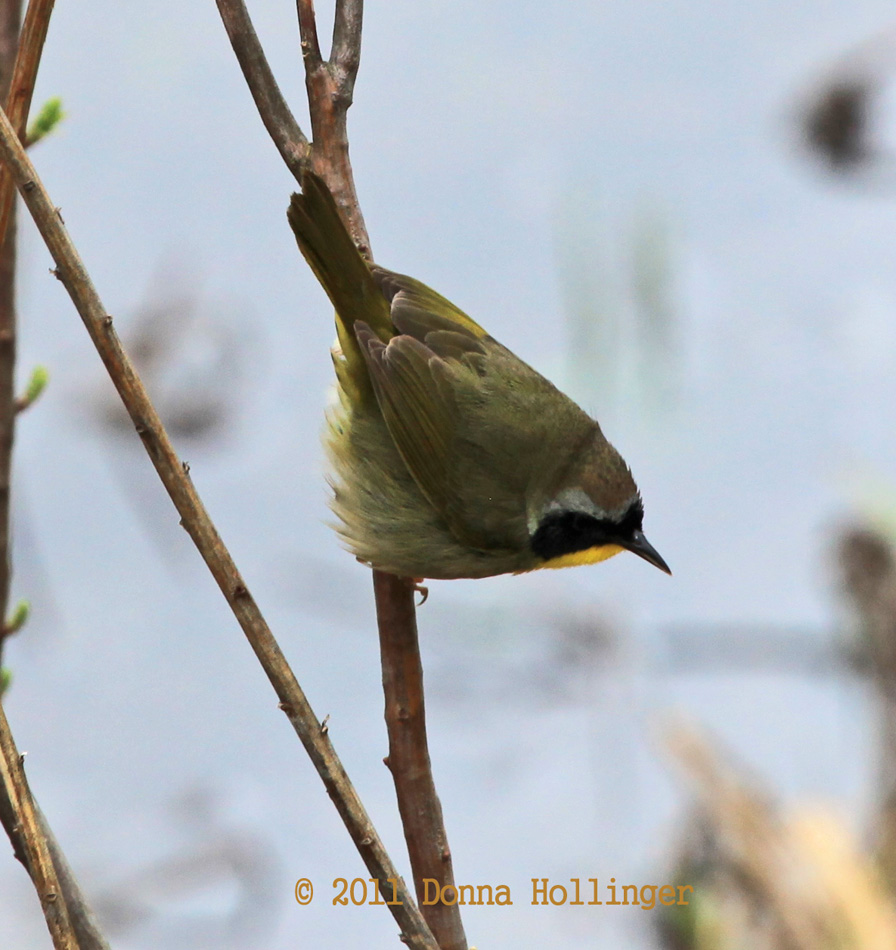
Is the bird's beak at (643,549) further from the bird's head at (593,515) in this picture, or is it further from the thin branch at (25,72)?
the thin branch at (25,72)

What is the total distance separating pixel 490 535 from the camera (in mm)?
2893

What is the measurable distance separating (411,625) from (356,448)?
97 centimetres

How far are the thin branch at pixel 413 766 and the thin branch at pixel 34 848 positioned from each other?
2.06 ft

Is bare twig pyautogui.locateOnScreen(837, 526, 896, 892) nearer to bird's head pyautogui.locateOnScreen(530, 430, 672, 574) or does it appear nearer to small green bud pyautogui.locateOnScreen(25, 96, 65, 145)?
bird's head pyautogui.locateOnScreen(530, 430, 672, 574)

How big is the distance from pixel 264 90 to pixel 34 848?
1.32 m

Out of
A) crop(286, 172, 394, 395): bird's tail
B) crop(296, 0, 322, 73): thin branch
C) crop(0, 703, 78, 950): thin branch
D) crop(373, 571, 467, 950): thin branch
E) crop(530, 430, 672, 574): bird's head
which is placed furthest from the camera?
crop(530, 430, 672, 574): bird's head

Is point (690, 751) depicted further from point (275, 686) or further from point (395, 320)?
point (395, 320)

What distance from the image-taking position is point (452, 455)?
2.93 metres

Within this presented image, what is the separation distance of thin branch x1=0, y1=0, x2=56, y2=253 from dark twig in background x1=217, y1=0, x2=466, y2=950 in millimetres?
465

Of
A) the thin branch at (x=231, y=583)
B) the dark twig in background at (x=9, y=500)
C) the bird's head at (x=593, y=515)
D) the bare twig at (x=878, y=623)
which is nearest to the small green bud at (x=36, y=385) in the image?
the dark twig in background at (x=9, y=500)

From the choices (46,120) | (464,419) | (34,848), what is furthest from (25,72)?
(464,419)

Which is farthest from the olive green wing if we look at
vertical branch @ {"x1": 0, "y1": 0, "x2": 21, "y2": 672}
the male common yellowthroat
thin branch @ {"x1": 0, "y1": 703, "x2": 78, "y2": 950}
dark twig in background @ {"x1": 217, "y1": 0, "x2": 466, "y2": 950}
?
thin branch @ {"x1": 0, "y1": 703, "x2": 78, "y2": 950}

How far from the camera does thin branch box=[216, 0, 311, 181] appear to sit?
6.00 ft

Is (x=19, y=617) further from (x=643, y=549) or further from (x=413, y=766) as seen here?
(x=643, y=549)
